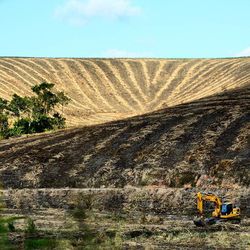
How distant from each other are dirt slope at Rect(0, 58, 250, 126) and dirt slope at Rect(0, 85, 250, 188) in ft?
206

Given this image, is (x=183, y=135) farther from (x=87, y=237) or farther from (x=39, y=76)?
(x=39, y=76)

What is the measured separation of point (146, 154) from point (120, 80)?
379 feet

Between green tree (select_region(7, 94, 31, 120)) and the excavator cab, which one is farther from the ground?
green tree (select_region(7, 94, 31, 120))

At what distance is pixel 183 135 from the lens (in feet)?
159

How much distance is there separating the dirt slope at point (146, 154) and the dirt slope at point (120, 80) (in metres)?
62.9

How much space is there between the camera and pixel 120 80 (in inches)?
6284

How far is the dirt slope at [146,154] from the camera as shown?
4000cm

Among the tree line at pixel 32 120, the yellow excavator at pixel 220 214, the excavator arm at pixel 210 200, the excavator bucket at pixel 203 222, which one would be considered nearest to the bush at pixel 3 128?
the tree line at pixel 32 120

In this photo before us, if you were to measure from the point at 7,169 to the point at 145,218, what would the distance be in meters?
19.2

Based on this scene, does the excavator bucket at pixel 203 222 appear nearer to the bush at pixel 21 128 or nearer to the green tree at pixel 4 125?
the green tree at pixel 4 125

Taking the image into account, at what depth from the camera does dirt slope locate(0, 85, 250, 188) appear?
1575 inches

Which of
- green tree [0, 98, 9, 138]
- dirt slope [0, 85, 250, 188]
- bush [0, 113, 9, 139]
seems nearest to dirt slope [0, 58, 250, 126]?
green tree [0, 98, 9, 138]

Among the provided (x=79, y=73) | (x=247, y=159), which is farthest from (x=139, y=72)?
(x=247, y=159)

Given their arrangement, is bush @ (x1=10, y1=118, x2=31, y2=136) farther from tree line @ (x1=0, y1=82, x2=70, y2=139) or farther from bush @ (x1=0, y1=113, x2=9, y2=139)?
bush @ (x1=0, y1=113, x2=9, y2=139)
